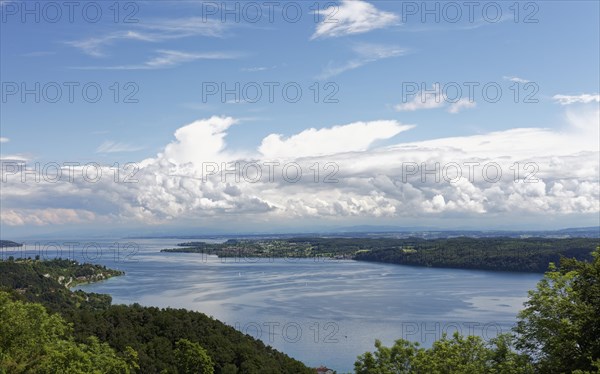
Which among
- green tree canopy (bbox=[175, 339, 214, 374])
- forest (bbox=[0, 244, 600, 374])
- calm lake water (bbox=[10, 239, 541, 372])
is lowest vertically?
calm lake water (bbox=[10, 239, 541, 372])

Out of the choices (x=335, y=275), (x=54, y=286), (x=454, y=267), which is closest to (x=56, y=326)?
(x=54, y=286)

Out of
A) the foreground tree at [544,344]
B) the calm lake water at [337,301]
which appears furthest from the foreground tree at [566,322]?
the calm lake water at [337,301]

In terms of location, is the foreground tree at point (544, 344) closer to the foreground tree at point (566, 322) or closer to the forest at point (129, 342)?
the foreground tree at point (566, 322)

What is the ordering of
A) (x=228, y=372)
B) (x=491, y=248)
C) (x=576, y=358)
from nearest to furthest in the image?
1. (x=576, y=358)
2. (x=228, y=372)
3. (x=491, y=248)

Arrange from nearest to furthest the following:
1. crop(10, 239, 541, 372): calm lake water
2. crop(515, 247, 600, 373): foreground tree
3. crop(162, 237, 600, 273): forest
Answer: crop(515, 247, 600, 373): foreground tree < crop(10, 239, 541, 372): calm lake water < crop(162, 237, 600, 273): forest

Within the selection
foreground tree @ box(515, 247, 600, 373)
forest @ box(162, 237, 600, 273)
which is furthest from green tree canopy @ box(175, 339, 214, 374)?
forest @ box(162, 237, 600, 273)

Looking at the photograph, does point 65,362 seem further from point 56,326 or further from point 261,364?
point 261,364

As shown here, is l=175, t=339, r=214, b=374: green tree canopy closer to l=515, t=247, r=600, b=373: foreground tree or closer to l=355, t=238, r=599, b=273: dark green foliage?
l=515, t=247, r=600, b=373: foreground tree

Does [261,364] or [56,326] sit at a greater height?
[56,326]
